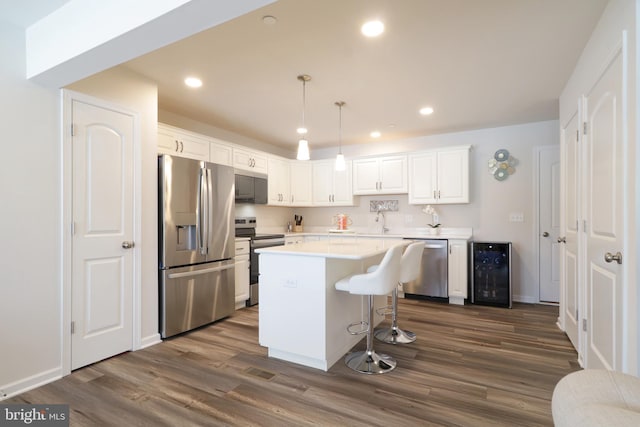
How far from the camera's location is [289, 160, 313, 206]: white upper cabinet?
5.70 metres

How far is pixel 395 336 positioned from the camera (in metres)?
3.11

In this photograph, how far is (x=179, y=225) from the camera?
325cm

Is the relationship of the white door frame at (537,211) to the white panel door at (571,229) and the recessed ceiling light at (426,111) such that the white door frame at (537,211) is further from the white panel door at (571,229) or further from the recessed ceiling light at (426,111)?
the recessed ceiling light at (426,111)

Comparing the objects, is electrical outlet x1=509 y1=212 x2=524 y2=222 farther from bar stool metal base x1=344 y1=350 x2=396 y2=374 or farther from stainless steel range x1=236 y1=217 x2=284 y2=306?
stainless steel range x1=236 y1=217 x2=284 y2=306

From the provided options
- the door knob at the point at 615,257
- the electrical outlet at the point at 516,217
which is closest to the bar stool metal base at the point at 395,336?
the door knob at the point at 615,257

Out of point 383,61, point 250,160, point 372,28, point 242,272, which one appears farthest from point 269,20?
point 242,272

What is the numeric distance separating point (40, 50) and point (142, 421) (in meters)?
2.47

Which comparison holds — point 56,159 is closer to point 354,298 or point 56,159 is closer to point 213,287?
point 213,287

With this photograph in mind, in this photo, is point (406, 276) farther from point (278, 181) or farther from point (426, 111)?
point (278, 181)

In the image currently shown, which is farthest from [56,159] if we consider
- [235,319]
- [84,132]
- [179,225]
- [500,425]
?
[500,425]

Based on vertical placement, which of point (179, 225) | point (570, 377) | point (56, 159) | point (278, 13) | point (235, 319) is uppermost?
point (278, 13)

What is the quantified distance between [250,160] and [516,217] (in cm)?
387

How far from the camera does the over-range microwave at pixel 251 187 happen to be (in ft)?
14.4

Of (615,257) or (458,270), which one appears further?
(458,270)
